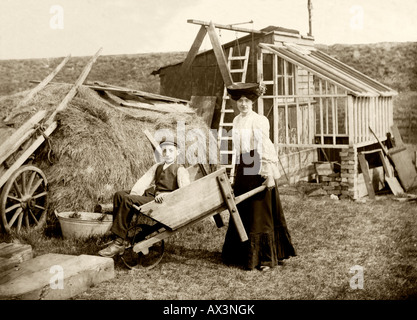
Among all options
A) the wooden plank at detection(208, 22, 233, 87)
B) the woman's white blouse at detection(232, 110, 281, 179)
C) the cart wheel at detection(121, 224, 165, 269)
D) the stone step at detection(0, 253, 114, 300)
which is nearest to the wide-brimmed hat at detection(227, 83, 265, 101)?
the woman's white blouse at detection(232, 110, 281, 179)

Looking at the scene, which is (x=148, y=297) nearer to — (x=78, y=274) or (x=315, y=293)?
(x=78, y=274)

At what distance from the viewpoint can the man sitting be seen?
18.9ft

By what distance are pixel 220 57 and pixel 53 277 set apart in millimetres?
8656

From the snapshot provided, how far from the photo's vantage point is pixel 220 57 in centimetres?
1264

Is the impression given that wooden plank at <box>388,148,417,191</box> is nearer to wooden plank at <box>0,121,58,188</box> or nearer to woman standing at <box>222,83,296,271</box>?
woman standing at <box>222,83,296,271</box>

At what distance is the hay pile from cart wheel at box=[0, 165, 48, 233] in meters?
0.19

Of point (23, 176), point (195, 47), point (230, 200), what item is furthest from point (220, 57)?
point (230, 200)

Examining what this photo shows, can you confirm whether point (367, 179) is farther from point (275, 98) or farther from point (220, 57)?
point (220, 57)

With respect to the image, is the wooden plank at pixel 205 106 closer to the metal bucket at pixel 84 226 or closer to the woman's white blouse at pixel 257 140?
the metal bucket at pixel 84 226

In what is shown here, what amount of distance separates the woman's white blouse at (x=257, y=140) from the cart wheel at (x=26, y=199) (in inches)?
130

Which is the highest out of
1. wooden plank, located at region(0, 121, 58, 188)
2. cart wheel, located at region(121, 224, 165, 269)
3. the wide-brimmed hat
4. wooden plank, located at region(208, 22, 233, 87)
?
wooden plank, located at region(208, 22, 233, 87)

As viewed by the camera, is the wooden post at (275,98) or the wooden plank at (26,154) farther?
the wooden post at (275,98)

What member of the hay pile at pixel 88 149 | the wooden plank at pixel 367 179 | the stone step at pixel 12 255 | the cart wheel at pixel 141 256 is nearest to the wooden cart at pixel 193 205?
the cart wheel at pixel 141 256

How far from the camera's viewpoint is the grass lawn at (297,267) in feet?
17.6
